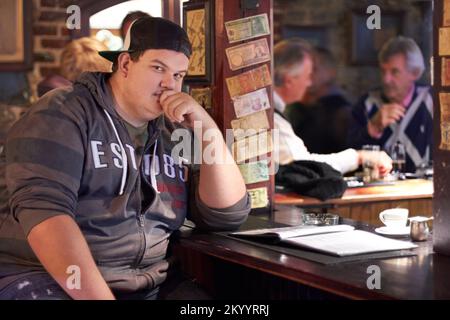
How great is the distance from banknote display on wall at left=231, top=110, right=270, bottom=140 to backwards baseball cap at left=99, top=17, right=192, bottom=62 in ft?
1.94

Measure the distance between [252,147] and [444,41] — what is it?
3.31ft

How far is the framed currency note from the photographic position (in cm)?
309

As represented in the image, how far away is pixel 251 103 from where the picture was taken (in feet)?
10.4

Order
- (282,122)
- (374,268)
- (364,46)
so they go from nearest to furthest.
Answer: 1. (374,268)
2. (282,122)
3. (364,46)

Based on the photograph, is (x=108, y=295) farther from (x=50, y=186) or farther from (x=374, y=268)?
(x=374, y=268)

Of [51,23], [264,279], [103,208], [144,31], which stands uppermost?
[51,23]

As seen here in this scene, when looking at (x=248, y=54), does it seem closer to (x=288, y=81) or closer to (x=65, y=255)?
(x=65, y=255)

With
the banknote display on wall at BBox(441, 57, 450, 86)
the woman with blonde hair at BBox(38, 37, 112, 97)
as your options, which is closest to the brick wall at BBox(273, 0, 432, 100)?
the woman with blonde hair at BBox(38, 37, 112, 97)

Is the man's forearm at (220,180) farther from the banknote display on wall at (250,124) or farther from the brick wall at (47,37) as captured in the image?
the brick wall at (47,37)

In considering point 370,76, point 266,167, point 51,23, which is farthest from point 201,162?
point 370,76

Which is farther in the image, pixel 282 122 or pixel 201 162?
pixel 282 122

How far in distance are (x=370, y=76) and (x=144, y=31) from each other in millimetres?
4956

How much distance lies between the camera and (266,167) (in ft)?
10.7

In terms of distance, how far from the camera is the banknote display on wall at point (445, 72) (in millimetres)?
2391
